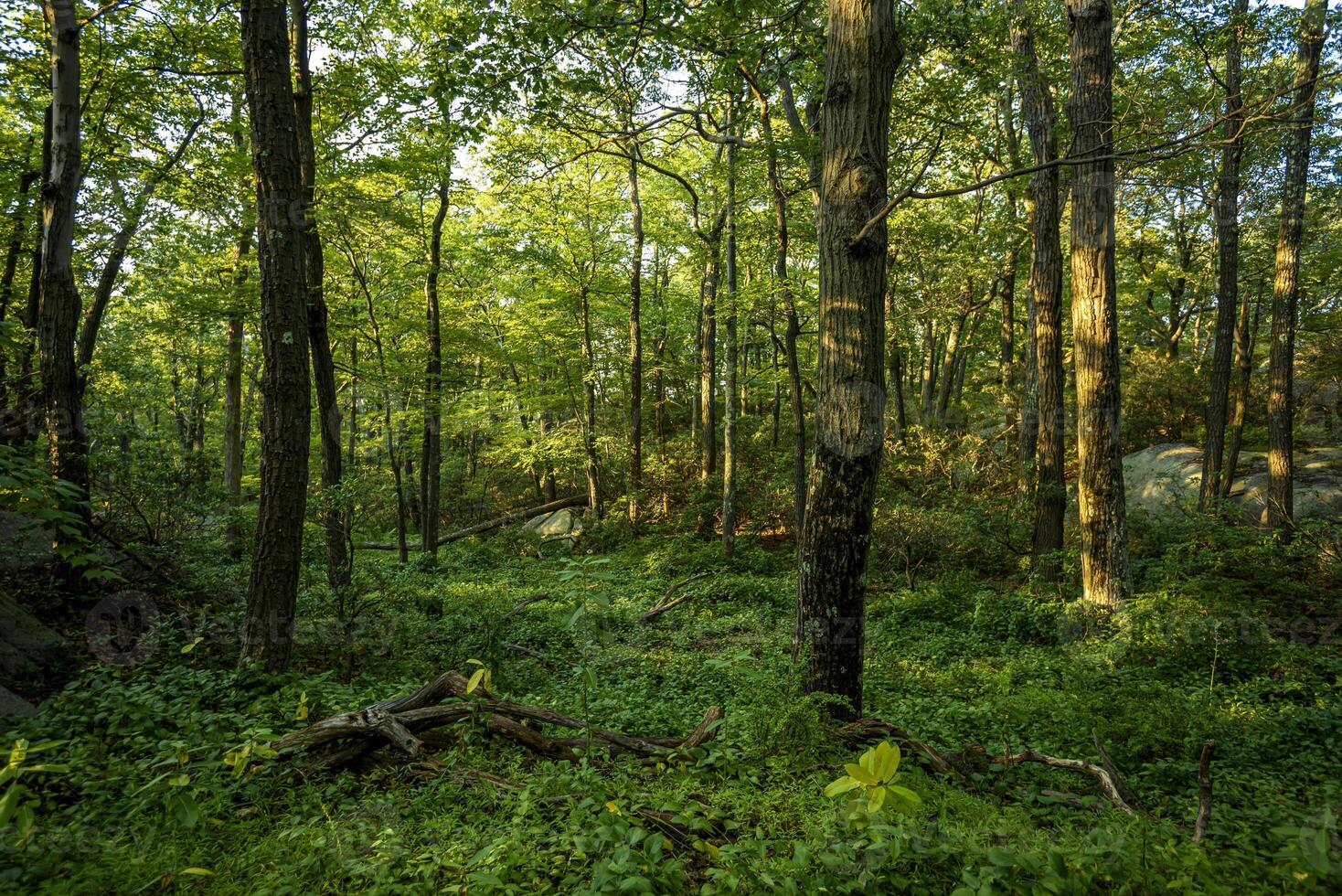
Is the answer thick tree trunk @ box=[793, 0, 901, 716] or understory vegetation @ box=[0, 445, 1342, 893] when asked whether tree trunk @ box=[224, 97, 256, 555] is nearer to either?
understory vegetation @ box=[0, 445, 1342, 893]

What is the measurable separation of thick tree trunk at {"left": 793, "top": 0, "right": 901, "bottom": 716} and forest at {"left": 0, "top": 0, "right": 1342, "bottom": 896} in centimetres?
3

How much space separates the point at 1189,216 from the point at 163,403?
28.6m

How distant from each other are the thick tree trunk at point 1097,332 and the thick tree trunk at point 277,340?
7678 mm

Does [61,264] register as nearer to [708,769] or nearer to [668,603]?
[708,769]

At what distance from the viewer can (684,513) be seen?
592 inches

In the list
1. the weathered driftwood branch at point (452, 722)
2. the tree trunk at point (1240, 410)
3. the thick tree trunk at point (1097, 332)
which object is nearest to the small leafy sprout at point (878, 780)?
the weathered driftwood branch at point (452, 722)

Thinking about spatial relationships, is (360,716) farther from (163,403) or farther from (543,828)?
(163,403)

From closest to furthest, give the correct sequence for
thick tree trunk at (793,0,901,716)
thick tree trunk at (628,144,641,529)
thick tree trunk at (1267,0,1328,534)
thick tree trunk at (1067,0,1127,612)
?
thick tree trunk at (793,0,901,716), thick tree trunk at (1067,0,1127,612), thick tree trunk at (1267,0,1328,534), thick tree trunk at (628,144,641,529)

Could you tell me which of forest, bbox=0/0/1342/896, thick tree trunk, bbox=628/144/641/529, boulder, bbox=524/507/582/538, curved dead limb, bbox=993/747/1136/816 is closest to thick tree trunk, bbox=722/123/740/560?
forest, bbox=0/0/1342/896

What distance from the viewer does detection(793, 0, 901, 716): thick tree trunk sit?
3.46 metres

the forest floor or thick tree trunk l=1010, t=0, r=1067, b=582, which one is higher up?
thick tree trunk l=1010, t=0, r=1067, b=582

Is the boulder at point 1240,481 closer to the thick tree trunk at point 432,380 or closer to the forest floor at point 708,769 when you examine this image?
the forest floor at point 708,769

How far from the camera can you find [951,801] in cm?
262

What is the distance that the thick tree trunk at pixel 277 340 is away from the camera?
179 inches
